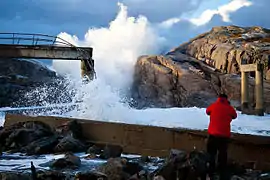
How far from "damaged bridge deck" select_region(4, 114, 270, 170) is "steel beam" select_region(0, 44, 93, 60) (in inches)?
770

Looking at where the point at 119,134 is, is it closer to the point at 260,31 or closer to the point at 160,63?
the point at 160,63

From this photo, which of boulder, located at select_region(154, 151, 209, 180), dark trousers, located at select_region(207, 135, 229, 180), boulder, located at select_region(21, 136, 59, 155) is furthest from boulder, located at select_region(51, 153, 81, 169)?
dark trousers, located at select_region(207, 135, 229, 180)

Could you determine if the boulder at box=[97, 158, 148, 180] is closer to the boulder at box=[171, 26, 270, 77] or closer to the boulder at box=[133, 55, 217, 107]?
the boulder at box=[171, 26, 270, 77]

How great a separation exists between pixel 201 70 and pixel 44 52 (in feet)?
46.1

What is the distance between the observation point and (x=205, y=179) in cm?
717

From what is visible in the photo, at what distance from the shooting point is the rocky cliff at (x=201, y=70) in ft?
113

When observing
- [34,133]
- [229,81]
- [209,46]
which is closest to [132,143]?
[34,133]

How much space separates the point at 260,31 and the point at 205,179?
37657 mm

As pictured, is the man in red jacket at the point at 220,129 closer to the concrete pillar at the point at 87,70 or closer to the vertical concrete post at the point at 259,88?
the vertical concrete post at the point at 259,88

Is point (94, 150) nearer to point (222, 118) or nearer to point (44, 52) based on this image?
point (222, 118)

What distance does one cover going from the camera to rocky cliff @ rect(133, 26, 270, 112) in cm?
3438

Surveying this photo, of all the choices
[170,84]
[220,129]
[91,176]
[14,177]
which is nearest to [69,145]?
[14,177]

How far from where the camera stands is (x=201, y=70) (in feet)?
119

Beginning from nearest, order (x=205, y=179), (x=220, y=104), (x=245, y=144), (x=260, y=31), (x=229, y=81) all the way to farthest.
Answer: (x=205, y=179)
(x=220, y=104)
(x=245, y=144)
(x=229, y=81)
(x=260, y=31)
